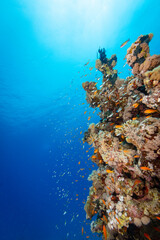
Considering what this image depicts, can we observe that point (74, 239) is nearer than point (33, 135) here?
Yes

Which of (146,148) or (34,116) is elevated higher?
(34,116)

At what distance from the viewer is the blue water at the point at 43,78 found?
71.1 feet

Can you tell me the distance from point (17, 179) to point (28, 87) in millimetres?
56542

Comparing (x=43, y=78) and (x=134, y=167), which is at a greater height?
(x=43, y=78)

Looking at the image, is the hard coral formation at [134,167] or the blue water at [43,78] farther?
the blue water at [43,78]

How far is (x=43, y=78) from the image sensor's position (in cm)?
3122

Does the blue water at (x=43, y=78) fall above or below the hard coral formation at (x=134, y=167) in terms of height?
above

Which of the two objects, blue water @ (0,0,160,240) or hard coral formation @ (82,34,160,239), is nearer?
hard coral formation @ (82,34,160,239)

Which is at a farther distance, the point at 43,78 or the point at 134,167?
the point at 43,78

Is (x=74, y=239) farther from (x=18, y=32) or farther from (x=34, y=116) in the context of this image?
(x=18, y=32)

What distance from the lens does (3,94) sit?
25531mm

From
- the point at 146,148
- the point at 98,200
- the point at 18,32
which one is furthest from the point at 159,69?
the point at 18,32

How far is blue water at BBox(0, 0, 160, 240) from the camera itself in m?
21.7

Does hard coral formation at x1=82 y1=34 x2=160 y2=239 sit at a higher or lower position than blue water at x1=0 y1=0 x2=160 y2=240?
lower
